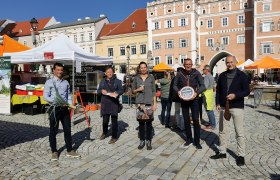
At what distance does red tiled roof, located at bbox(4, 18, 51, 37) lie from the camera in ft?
207

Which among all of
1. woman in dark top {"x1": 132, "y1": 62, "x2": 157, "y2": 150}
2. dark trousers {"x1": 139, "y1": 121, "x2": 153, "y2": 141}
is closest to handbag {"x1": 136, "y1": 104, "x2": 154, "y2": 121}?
woman in dark top {"x1": 132, "y1": 62, "x2": 157, "y2": 150}

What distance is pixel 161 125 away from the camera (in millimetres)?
9320

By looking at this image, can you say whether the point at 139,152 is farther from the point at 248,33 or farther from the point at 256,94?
the point at 248,33

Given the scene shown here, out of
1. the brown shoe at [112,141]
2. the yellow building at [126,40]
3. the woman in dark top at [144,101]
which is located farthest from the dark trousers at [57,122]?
the yellow building at [126,40]

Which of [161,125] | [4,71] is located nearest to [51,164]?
[161,125]

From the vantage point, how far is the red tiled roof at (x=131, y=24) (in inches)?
2029

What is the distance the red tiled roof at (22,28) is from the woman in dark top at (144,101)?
199 feet

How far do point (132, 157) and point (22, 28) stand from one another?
65.7m

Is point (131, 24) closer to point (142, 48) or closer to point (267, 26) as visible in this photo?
point (142, 48)

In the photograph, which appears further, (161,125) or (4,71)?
(4,71)

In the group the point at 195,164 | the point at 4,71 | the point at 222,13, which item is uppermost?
the point at 222,13

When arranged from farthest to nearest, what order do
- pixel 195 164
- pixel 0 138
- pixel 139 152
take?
pixel 0 138 < pixel 139 152 < pixel 195 164

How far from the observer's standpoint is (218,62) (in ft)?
176

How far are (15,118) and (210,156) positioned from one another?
784cm
